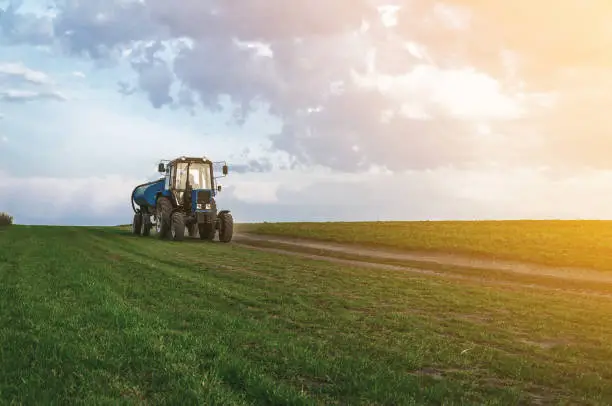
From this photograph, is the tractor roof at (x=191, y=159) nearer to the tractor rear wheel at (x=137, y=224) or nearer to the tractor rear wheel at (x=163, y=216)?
the tractor rear wheel at (x=163, y=216)

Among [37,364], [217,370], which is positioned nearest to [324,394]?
[217,370]

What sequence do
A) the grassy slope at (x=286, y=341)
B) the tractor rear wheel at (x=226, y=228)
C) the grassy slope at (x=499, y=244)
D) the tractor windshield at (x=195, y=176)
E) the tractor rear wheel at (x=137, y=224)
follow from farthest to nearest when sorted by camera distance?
the tractor rear wheel at (x=137, y=224), the tractor windshield at (x=195, y=176), the tractor rear wheel at (x=226, y=228), the grassy slope at (x=499, y=244), the grassy slope at (x=286, y=341)

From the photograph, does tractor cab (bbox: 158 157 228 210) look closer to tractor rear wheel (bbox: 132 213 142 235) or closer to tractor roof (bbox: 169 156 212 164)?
tractor roof (bbox: 169 156 212 164)

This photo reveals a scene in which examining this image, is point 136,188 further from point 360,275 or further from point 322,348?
point 322,348

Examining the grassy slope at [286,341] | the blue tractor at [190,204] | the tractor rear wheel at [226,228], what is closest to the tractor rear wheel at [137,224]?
the blue tractor at [190,204]

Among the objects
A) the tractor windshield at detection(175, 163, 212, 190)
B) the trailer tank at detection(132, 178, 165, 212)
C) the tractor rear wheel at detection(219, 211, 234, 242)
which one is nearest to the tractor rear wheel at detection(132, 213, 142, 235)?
the trailer tank at detection(132, 178, 165, 212)

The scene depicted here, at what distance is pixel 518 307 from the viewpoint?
1633cm

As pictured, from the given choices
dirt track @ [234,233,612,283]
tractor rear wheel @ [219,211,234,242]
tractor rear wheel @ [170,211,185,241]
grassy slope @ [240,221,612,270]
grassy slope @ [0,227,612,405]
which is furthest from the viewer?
tractor rear wheel @ [219,211,234,242]

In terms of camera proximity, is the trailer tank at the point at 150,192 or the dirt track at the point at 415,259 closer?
the dirt track at the point at 415,259

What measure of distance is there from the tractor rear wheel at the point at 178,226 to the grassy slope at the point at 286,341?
1839 cm

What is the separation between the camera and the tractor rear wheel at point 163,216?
132 ft

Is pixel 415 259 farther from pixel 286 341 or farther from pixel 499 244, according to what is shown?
pixel 286 341

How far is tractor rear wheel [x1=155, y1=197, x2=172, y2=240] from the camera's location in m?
40.1

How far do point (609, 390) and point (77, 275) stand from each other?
14445 mm
